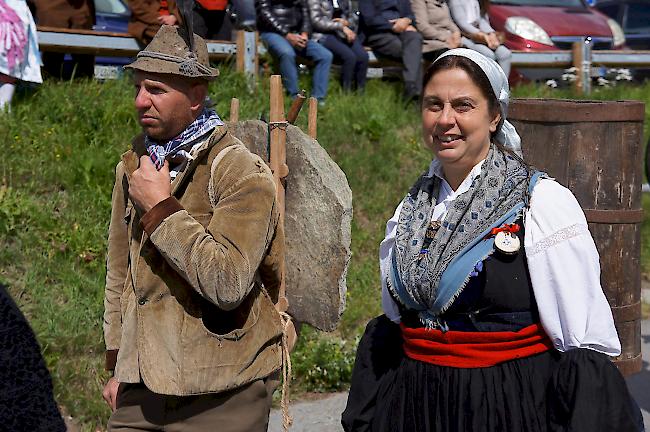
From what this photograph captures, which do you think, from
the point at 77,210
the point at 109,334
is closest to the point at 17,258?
the point at 77,210

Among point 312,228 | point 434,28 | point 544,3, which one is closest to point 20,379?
point 312,228

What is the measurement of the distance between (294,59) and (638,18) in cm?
970

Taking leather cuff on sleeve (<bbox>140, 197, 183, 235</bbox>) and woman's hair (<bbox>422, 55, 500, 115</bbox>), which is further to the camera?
leather cuff on sleeve (<bbox>140, 197, 183, 235</bbox>)

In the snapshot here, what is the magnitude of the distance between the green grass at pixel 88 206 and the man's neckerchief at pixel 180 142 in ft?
7.50

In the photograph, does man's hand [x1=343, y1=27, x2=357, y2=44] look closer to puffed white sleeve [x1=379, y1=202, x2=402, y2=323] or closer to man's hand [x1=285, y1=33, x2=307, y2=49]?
man's hand [x1=285, y1=33, x2=307, y2=49]

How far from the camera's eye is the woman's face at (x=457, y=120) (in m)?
2.95

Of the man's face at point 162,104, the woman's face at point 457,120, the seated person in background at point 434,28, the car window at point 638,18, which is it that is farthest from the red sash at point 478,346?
the car window at point 638,18

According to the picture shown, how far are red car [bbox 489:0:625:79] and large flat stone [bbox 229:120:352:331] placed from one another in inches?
280

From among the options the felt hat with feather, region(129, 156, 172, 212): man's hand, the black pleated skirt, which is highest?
the felt hat with feather

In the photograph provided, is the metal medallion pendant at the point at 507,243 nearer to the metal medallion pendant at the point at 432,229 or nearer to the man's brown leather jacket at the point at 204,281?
the metal medallion pendant at the point at 432,229

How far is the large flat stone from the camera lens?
4.27 m

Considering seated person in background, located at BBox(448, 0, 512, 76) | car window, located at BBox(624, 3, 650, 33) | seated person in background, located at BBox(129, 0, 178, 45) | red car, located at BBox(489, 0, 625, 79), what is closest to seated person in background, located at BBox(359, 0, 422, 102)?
seated person in background, located at BBox(448, 0, 512, 76)

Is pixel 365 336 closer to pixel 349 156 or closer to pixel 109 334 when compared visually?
pixel 109 334

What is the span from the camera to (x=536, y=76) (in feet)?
36.8
